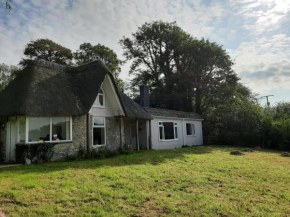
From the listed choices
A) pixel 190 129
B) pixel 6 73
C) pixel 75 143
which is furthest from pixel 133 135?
pixel 6 73

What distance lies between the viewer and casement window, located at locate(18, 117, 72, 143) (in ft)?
36.3

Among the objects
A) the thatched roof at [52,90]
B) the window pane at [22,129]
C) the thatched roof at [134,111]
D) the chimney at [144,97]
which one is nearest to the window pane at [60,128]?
the thatched roof at [52,90]

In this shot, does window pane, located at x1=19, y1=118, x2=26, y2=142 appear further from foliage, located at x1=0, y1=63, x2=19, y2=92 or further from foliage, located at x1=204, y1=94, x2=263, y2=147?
foliage, located at x1=0, y1=63, x2=19, y2=92

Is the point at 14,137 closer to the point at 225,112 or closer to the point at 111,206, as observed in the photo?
the point at 111,206

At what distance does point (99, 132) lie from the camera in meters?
14.3

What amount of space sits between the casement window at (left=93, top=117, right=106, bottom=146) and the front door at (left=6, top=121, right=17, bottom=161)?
4.43 m

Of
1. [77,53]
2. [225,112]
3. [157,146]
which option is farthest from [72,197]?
[77,53]

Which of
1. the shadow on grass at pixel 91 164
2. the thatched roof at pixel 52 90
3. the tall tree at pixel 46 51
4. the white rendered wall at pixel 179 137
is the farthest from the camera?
the tall tree at pixel 46 51

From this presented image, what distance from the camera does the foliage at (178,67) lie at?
29.4m

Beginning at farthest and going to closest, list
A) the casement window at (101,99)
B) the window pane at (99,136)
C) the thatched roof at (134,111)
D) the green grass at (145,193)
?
the thatched roof at (134,111), the casement window at (101,99), the window pane at (99,136), the green grass at (145,193)

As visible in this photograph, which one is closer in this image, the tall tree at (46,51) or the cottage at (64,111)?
the cottage at (64,111)

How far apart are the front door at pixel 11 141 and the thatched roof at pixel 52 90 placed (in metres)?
1.04

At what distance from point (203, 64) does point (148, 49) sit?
1009 cm

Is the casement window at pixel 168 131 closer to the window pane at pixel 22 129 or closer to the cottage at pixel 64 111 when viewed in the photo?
the cottage at pixel 64 111
